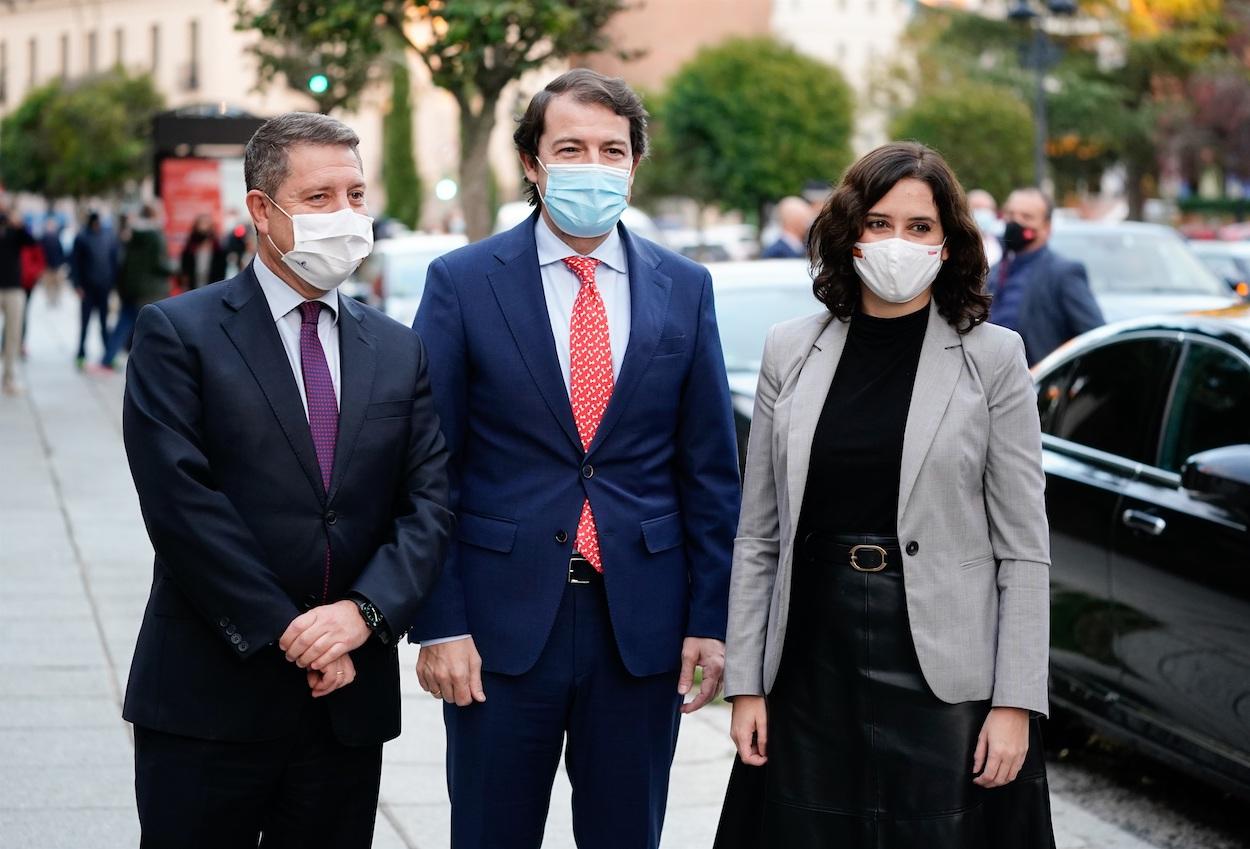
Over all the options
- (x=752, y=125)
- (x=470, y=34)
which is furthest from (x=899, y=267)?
(x=752, y=125)

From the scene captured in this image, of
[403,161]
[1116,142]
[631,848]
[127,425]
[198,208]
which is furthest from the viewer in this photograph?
[403,161]

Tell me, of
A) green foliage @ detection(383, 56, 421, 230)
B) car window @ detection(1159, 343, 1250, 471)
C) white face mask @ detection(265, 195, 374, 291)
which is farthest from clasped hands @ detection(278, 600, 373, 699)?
green foliage @ detection(383, 56, 421, 230)

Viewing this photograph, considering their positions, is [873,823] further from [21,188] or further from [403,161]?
[403,161]

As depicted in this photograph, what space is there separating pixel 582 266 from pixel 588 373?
256 millimetres

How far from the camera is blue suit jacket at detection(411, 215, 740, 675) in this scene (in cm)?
371

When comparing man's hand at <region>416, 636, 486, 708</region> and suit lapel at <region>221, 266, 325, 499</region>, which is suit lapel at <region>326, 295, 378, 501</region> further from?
man's hand at <region>416, 636, 486, 708</region>

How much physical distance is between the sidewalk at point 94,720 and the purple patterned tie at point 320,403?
227 cm

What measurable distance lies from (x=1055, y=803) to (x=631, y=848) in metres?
2.73

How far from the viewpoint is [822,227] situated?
145 inches

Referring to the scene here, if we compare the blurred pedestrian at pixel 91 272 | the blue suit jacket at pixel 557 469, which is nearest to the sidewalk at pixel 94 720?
the blue suit jacket at pixel 557 469

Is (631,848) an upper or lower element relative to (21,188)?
upper

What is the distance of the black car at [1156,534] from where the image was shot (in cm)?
528

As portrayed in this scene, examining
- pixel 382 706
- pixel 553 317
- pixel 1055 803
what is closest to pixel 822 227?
pixel 553 317

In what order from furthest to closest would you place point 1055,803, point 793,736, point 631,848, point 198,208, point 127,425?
point 198,208
point 1055,803
point 631,848
point 793,736
point 127,425
